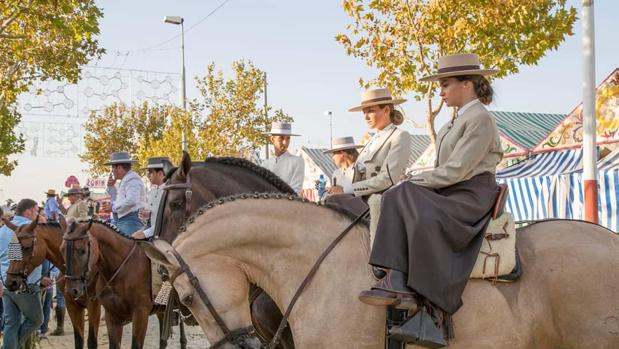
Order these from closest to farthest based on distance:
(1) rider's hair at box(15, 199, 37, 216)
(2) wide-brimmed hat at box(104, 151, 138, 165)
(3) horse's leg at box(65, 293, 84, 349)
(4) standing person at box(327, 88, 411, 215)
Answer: (4) standing person at box(327, 88, 411, 215), (3) horse's leg at box(65, 293, 84, 349), (2) wide-brimmed hat at box(104, 151, 138, 165), (1) rider's hair at box(15, 199, 37, 216)

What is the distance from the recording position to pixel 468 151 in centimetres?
414

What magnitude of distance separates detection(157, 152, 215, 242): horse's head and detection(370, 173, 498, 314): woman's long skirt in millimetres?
2939

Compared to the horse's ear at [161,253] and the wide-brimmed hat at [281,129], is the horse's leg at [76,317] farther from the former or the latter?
the horse's ear at [161,253]

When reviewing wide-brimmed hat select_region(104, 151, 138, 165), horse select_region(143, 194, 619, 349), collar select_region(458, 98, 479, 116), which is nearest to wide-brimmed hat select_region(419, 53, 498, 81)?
collar select_region(458, 98, 479, 116)

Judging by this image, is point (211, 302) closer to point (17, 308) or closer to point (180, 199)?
point (180, 199)

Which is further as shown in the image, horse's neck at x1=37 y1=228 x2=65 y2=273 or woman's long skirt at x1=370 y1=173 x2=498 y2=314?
horse's neck at x1=37 y1=228 x2=65 y2=273

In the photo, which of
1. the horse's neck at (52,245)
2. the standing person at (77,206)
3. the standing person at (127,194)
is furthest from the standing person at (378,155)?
the standing person at (77,206)

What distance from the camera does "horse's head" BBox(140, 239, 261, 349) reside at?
3990 mm

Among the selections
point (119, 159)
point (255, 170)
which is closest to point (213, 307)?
point (255, 170)

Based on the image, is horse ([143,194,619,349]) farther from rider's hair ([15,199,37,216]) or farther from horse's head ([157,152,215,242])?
rider's hair ([15,199,37,216])

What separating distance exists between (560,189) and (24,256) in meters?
10.9

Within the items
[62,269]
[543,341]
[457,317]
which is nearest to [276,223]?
[457,317]

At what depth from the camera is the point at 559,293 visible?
13.6 feet

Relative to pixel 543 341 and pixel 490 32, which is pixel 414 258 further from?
pixel 490 32
